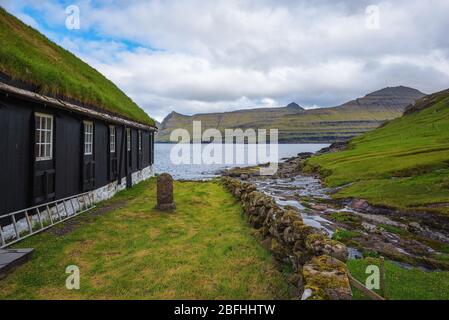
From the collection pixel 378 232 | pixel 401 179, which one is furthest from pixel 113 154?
pixel 401 179

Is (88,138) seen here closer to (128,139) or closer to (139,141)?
(128,139)

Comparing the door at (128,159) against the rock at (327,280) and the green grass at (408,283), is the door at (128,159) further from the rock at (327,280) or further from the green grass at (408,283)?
the rock at (327,280)

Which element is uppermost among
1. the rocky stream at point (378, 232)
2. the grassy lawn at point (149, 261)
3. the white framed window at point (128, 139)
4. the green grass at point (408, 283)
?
the white framed window at point (128, 139)

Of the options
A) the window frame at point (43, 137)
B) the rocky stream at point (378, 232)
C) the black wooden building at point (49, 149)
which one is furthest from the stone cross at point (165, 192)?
the rocky stream at point (378, 232)

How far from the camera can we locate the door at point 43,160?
1365 cm

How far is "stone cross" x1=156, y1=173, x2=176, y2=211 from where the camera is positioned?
1967cm

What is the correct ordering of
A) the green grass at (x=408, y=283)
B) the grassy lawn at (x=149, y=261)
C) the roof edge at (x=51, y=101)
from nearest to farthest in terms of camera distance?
the green grass at (x=408, y=283)
the grassy lawn at (x=149, y=261)
the roof edge at (x=51, y=101)

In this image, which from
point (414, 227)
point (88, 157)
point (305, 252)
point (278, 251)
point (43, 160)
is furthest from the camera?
point (88, 157)

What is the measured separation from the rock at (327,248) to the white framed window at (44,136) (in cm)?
1196

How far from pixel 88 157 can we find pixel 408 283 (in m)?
17.7

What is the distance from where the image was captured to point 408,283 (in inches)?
384

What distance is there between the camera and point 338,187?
3453 cm
